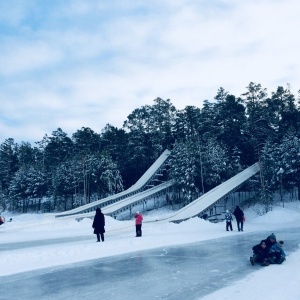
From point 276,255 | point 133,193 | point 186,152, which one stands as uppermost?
point 186,152

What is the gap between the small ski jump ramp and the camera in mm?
32625

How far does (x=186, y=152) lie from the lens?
45625mm

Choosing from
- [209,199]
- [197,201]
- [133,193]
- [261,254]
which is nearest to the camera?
[261,254]

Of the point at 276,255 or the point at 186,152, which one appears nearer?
the point at 276,255

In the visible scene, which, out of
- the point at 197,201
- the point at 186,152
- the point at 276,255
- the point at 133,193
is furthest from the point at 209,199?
the point at 276,255

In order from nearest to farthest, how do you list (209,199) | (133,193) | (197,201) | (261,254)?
(261,254) < (209,199) < (197,201) < (133,193)

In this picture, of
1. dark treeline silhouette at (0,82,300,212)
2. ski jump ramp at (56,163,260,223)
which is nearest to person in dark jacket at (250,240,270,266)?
ski jump ramp at (56,163,260,223)

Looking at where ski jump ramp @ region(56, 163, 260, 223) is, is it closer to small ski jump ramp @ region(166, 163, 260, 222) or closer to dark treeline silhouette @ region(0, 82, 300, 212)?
small ski jump ramp @ region(166, 163, 260, 222)

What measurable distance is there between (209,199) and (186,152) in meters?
10.2

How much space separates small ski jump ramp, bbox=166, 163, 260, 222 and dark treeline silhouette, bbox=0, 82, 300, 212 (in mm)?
1965

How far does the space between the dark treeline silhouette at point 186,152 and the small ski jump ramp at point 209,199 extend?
1.97 meters

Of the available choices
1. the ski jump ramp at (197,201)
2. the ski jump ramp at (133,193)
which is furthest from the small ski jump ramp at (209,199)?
the ski jump ramp at (133,193)

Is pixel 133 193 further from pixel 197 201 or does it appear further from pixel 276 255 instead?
pixel 276 255

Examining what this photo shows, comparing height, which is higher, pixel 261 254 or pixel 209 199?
pixel 209 199
